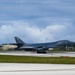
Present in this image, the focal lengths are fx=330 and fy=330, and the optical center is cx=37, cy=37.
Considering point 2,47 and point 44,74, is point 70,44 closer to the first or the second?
point 2,47

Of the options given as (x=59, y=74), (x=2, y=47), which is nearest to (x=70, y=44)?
(x=2, y=47)

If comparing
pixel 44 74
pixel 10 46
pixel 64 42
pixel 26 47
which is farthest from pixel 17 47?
pixel 44 74

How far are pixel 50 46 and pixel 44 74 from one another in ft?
273

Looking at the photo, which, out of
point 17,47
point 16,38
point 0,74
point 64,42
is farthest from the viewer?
point 16,38

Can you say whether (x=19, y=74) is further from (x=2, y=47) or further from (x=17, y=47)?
(x=2, y=47)

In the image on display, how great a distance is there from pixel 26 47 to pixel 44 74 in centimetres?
8573

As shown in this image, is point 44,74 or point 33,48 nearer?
point 44,74

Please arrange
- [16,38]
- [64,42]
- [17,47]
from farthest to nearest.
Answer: [16,38], [17,47], [64,42]

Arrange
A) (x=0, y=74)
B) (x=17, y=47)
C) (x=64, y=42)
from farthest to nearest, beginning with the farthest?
(x=17, y=47) < (x=64, y=42) < (x=0, y=74)

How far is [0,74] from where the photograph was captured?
1848 centimetres

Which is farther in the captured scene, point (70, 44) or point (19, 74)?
point (70, 44)

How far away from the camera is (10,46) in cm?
12331

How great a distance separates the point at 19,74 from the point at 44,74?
1.43 metres

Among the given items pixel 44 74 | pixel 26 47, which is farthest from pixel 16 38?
pixel 44 74
